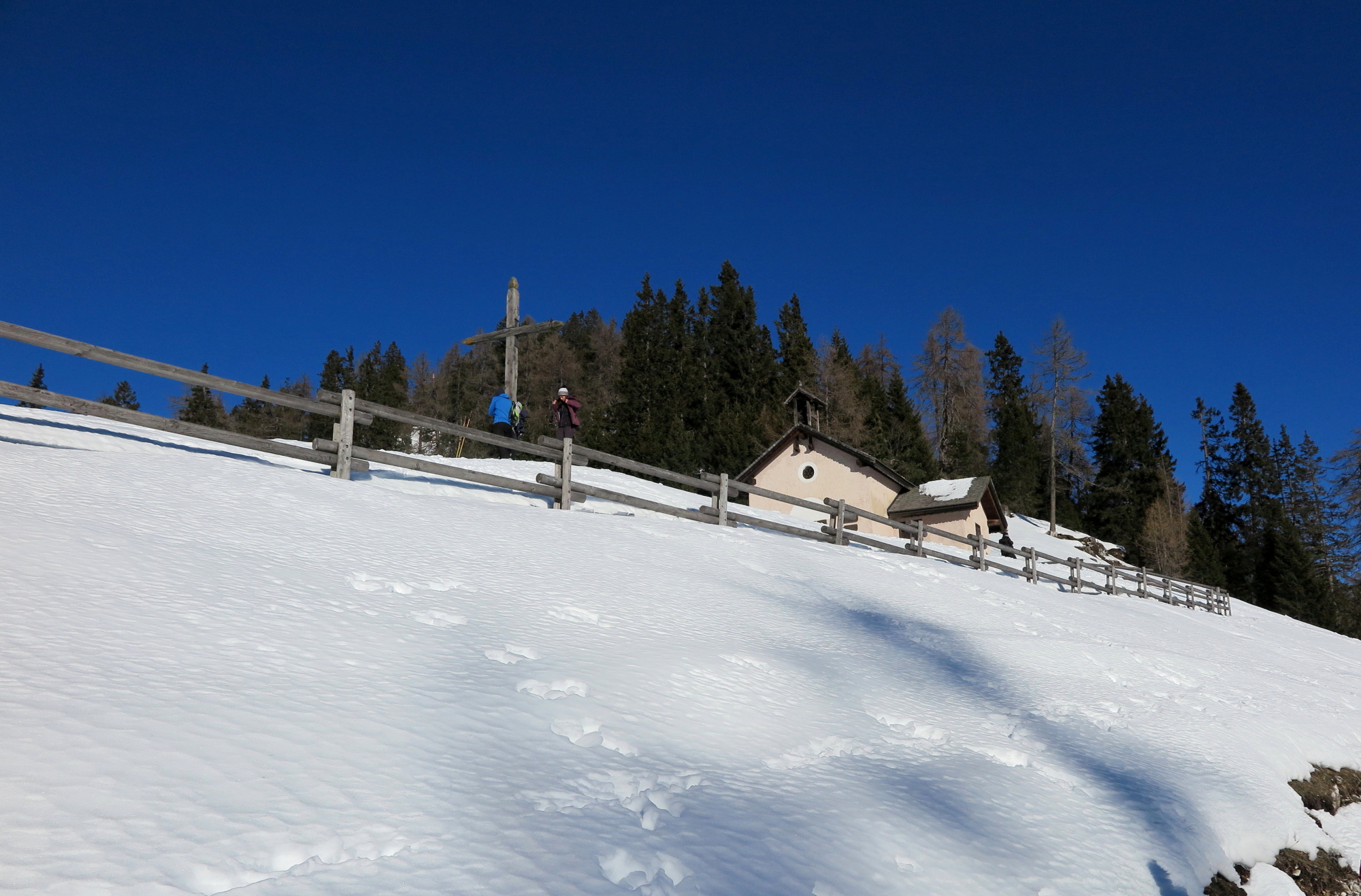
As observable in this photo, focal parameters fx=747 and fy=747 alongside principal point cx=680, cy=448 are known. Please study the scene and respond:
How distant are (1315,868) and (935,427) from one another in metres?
50.3

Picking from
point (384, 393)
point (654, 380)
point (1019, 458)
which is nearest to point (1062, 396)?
point (1019, 458)

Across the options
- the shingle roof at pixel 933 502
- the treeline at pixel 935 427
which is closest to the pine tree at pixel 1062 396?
the treeline at pixel 935 427

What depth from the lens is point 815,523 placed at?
18.3 metres

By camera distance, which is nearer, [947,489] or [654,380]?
[947,489]

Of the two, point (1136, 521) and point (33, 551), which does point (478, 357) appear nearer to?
point (1136, 521)

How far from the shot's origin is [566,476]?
10.5 meters

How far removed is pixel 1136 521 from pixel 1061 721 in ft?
173

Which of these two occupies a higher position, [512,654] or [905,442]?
[905,442]

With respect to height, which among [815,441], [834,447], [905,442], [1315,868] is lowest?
[1315,868]

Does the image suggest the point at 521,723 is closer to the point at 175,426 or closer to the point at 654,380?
the point at 175,426

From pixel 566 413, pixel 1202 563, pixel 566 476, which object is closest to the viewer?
pixel 566 476

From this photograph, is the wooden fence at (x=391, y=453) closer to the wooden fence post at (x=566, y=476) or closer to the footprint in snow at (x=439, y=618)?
the wooden fence post at (x=566, y=476)

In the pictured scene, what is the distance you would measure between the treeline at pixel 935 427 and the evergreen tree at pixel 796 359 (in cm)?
14

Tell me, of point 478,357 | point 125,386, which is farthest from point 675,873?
point 125,386
